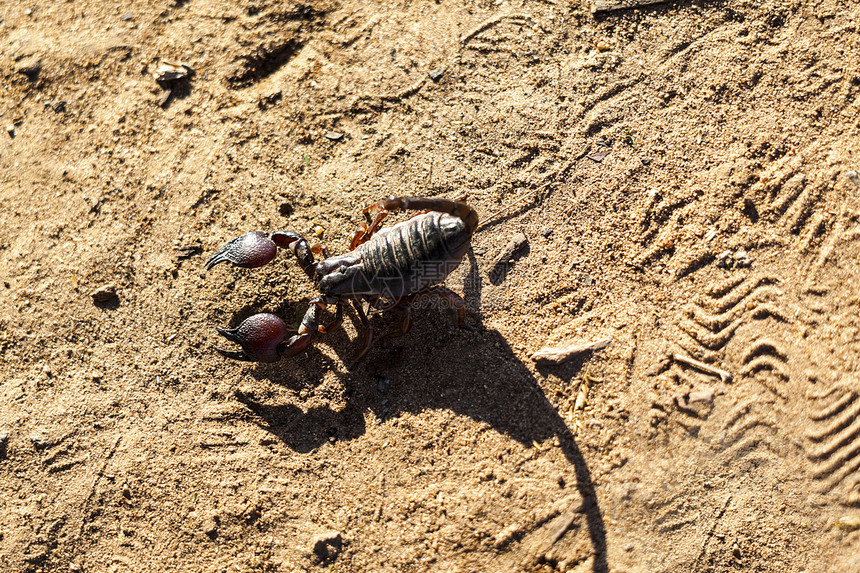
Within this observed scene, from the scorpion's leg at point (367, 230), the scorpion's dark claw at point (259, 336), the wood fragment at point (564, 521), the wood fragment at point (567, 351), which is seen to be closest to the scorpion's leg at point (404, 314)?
the scorpion's leg at point (367, 230)

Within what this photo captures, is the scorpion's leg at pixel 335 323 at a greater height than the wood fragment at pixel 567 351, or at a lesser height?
greater

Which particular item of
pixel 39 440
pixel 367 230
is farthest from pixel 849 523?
pixel 39 440

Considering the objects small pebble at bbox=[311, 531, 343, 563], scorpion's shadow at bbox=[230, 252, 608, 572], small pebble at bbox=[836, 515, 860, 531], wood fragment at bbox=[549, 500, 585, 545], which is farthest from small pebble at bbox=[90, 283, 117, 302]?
small pebble at bbox=[836, 515, 860, 531]

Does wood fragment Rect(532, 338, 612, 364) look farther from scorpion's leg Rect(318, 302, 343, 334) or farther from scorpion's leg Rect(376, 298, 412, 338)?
scorpion's leg Rect(318, 302, 343, 334)

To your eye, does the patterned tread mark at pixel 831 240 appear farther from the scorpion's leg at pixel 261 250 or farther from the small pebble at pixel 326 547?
the small pebble at pixel 326 547

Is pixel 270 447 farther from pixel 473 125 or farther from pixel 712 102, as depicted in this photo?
pixel 712 102

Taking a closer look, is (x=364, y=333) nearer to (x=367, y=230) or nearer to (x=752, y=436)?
(x=367, y=230)

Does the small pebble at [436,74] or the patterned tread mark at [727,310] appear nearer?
the patterned tread mark at [727,310]
